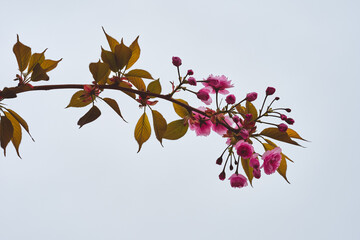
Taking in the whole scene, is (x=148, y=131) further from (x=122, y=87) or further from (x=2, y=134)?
(x=2, y=134)

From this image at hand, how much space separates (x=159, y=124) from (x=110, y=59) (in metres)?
Result: 0.25

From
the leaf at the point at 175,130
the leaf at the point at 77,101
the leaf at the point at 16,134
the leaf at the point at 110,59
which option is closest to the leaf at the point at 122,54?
the leaf at the point at 110,59

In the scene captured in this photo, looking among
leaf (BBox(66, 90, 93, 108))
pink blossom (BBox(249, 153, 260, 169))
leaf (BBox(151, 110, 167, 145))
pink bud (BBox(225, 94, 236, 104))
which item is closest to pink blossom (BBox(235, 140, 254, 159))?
pink blossom (BBox(249, 153, 260, 169))

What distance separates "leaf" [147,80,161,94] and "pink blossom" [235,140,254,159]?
294 mm

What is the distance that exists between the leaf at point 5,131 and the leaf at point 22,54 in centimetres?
16

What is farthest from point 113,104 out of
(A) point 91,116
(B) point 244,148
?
(B) point 244,148

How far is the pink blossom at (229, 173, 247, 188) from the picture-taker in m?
1.11

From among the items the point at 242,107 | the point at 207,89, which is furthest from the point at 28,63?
the point at 242,107

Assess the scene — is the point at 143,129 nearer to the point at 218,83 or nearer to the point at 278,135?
the point at 218,83

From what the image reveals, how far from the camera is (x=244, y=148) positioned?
956 millimetres

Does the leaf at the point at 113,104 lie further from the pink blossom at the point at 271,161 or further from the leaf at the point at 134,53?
the pink blossom at the point at 271,161

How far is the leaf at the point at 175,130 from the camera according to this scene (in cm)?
110

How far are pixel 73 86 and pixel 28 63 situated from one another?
0.23m

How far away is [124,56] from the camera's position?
97 centimetres
